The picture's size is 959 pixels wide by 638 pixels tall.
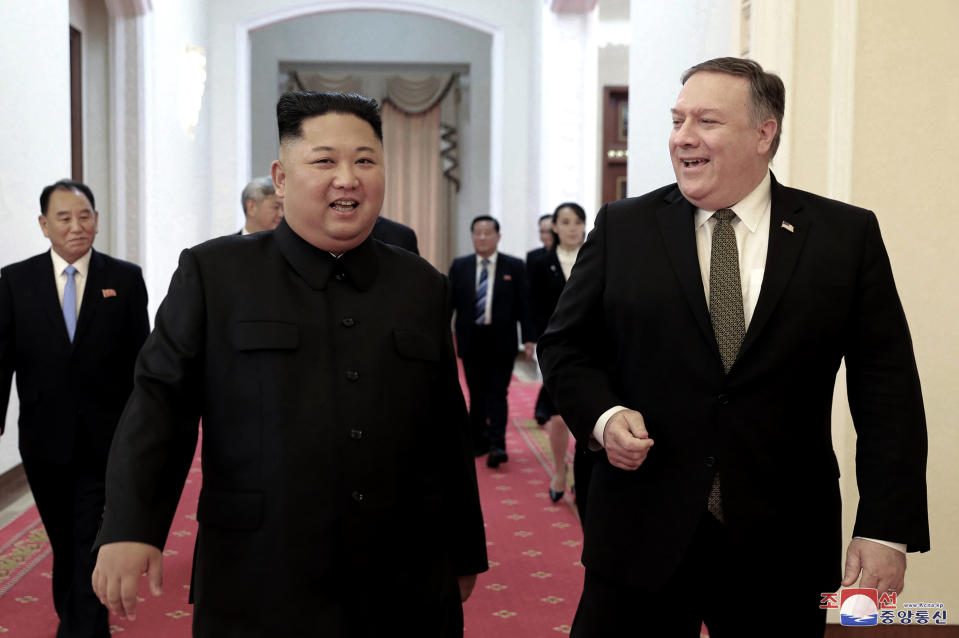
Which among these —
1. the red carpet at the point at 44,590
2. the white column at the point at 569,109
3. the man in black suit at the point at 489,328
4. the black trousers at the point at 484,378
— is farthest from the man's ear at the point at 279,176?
the white column at the point at 569,109

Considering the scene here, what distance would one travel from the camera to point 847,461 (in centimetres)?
374

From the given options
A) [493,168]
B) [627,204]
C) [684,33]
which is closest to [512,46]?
[493,168]

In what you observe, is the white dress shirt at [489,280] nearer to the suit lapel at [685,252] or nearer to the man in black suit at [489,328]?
the man in black suit at [489,328]

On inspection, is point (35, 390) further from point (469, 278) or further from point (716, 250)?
point (469, 278)

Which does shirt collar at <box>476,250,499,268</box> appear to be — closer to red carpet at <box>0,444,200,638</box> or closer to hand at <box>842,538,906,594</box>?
red carpet at <box>0,444,200,638</box>

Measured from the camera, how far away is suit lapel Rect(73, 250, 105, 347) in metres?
3.99

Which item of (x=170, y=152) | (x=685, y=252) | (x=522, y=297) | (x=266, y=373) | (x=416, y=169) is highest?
(x=416, y=169)

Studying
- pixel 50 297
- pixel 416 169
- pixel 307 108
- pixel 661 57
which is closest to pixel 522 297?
pixel 661 57

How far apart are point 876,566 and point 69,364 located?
304 cm

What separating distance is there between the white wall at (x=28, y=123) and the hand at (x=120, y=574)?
14.9 feet

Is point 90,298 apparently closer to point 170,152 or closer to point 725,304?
point 725,304

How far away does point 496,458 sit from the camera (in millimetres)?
7254

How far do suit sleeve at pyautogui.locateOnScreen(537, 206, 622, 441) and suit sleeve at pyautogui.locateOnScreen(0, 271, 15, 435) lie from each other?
2477 millimetres

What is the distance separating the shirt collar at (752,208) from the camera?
2.26 metres
